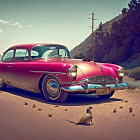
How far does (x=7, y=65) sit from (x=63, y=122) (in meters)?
4.23

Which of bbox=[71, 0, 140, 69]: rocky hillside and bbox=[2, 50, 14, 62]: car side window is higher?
bbox=[71, 0, 140, 69]: rocky hillside

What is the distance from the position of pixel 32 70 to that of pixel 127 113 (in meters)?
2.74

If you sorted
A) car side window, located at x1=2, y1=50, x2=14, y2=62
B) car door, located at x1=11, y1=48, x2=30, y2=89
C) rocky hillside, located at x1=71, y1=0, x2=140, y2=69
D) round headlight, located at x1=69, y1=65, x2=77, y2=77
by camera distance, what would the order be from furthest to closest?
rocky hillside, located at x1=71, y1=0, x2=140, y2=69, car side window, located at x1=2, y1=50, x2=14, y2=62, car door, located at x1=11, y1=48, x2=30, y2=89, round headlight, located at x1=69, y1=65, x2=77, y2=77

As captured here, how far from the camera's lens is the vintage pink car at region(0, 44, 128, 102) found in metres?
5.87

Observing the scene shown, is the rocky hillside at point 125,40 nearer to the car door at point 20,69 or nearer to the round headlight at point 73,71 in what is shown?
the car door at point 20,69

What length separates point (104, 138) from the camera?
136 inches

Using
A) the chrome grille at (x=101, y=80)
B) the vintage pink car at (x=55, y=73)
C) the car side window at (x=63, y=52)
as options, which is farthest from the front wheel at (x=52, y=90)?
the car side window at (x=63, y=52)

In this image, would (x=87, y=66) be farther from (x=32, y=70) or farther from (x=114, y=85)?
(x=32, y=70)

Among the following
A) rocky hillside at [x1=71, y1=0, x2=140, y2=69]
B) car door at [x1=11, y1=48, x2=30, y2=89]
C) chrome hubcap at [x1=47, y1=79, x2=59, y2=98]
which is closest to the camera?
chrome hubcap at [x1=47, y1=79, x2=59, y2=98]

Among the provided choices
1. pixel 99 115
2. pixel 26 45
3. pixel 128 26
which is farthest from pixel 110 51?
pixel 99 115

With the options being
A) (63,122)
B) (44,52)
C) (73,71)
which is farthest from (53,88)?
(63,122)

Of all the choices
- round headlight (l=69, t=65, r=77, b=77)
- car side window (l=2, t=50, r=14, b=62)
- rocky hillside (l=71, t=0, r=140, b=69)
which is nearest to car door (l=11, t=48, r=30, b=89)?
car side window (l=2, t=50, r=14, b=62)

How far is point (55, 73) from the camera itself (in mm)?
6000

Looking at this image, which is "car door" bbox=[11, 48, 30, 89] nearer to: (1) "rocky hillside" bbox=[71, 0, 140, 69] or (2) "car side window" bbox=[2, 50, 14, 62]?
(2) "car side window" bbox=[2, 50, 14, 62]
